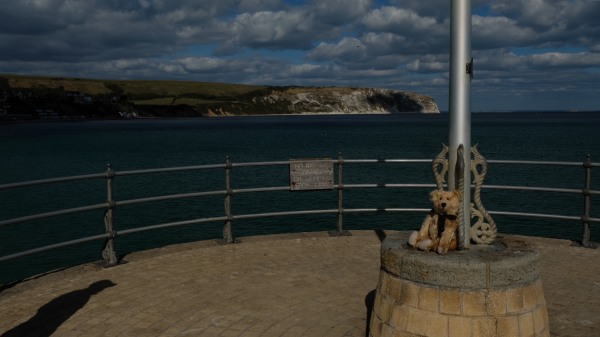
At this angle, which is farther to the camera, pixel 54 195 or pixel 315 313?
pixel 54 195

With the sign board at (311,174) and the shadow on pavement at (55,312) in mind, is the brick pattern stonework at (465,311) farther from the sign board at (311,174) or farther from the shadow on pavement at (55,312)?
the sign board at (311,174)

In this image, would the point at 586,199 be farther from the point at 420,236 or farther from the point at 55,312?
the point at 55,312

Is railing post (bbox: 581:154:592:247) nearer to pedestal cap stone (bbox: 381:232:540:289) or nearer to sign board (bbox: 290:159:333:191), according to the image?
sign board (bbox: 290:159:333:191)

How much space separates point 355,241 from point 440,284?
4.94 meters

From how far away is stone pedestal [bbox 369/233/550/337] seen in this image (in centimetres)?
443

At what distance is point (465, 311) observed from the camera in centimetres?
444

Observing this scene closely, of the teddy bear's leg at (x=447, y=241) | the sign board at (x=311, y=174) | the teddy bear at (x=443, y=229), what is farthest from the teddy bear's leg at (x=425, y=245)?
the sign board at (x=311, y=174)

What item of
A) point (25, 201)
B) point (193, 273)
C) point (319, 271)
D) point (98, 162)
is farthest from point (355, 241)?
point (98, 162)

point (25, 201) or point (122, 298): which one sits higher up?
point (122, 298)

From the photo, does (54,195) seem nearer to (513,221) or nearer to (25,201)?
(25,201)

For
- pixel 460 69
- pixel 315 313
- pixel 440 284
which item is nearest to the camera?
pixel 440 284

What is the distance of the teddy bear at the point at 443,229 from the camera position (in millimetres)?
4809

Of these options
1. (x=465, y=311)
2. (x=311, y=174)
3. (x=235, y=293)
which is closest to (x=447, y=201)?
(x=465, y=311)

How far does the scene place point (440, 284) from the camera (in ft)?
14.6
